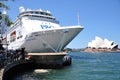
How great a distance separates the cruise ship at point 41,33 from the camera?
3659cm

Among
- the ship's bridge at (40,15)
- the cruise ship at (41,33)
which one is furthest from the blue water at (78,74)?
the ship's bridge at (40,15)

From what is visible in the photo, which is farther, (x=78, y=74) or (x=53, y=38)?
(x=53, y=38)

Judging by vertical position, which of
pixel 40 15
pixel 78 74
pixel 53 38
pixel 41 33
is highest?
pixel 40 15

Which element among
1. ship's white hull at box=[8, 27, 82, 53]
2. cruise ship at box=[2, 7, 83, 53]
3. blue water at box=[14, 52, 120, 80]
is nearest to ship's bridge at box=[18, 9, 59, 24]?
cruise ship at box=[2, 7, 83, 53]

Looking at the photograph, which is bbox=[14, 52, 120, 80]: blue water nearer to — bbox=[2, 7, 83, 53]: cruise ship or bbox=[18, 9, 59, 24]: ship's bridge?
bbox=[2, 7, 83, 53]: cruise ship

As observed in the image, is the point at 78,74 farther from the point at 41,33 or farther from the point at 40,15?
the point at 40,15

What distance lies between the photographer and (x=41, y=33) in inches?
1480

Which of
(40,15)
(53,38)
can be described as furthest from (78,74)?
(40,15)

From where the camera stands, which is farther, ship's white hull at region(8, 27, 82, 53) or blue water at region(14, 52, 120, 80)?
ship's white hull at region(8, 27, 82, 53)

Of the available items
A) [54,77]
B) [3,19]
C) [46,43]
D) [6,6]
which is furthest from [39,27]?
[6,6]

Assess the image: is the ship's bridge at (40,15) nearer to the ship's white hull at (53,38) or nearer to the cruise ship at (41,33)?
the cruise ship at (41,33)

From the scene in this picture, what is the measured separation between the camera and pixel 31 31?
40375mm

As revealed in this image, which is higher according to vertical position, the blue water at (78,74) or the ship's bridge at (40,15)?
the ship's bridge at (40,15)

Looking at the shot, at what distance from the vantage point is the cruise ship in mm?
36594
